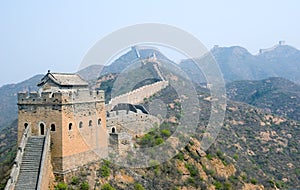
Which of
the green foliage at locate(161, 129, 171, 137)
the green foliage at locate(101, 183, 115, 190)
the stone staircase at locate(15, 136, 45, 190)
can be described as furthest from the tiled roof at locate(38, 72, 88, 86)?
the green foliage at locate(161, 129, 171, 137)

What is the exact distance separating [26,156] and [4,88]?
10491cm

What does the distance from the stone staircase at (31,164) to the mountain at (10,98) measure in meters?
57.2

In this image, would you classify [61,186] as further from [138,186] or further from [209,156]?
[209,156]

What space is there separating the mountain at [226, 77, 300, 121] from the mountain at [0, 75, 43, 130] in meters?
45.1

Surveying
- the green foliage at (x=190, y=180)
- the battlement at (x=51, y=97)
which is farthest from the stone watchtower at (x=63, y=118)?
the green foliage at (x=190, y=180)

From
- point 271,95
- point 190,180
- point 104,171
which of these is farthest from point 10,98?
point 104,171

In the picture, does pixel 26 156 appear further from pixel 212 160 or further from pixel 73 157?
pixel 212 160

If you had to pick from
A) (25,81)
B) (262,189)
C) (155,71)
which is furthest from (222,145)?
(25,81)

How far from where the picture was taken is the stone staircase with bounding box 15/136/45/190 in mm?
15703

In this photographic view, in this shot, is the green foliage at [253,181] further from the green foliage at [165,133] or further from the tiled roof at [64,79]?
the tiled roof at [64,79]

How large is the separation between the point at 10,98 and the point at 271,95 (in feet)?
205

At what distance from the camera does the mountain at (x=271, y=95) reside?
71062mm

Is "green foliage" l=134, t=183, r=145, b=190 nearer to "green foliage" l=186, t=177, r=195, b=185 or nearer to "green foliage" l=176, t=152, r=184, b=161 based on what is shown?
"green foliage" l=186, t=177, r=195, b=185

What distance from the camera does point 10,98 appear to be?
9881cm
